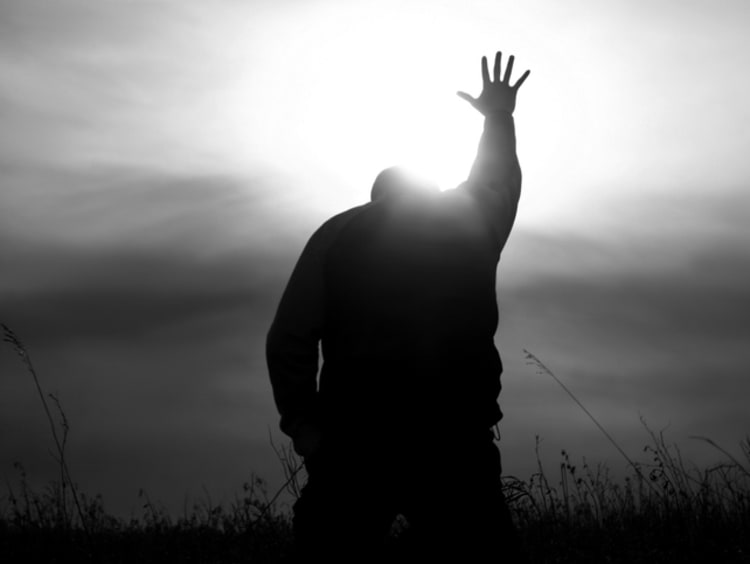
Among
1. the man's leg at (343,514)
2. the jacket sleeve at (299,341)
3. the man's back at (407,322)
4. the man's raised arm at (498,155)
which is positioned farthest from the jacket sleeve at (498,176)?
the man's leg at (343,514)

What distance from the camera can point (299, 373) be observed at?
143 inches

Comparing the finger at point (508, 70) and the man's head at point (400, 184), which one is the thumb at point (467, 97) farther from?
the man's head at point (400, 184)

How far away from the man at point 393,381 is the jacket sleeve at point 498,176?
0.26 meters

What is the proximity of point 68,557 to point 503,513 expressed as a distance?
4.75 metres

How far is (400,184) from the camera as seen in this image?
3.71 metres

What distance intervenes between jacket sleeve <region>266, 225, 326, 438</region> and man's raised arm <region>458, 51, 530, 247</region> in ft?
2.78

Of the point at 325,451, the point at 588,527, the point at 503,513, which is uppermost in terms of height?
the point at 325,451

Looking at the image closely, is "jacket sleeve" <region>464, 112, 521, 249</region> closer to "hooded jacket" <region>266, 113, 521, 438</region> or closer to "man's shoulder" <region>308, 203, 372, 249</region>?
"hooded jacket" <region>266, 113, 521, 438</region>

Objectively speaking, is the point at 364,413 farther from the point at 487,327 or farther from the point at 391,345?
the point at 487,327

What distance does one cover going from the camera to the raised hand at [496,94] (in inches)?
183

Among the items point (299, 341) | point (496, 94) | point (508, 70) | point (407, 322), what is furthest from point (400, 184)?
point (508, 70)

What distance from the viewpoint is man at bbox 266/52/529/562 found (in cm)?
340

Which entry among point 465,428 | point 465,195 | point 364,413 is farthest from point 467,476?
point 465,195

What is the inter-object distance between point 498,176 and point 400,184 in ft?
2.20
